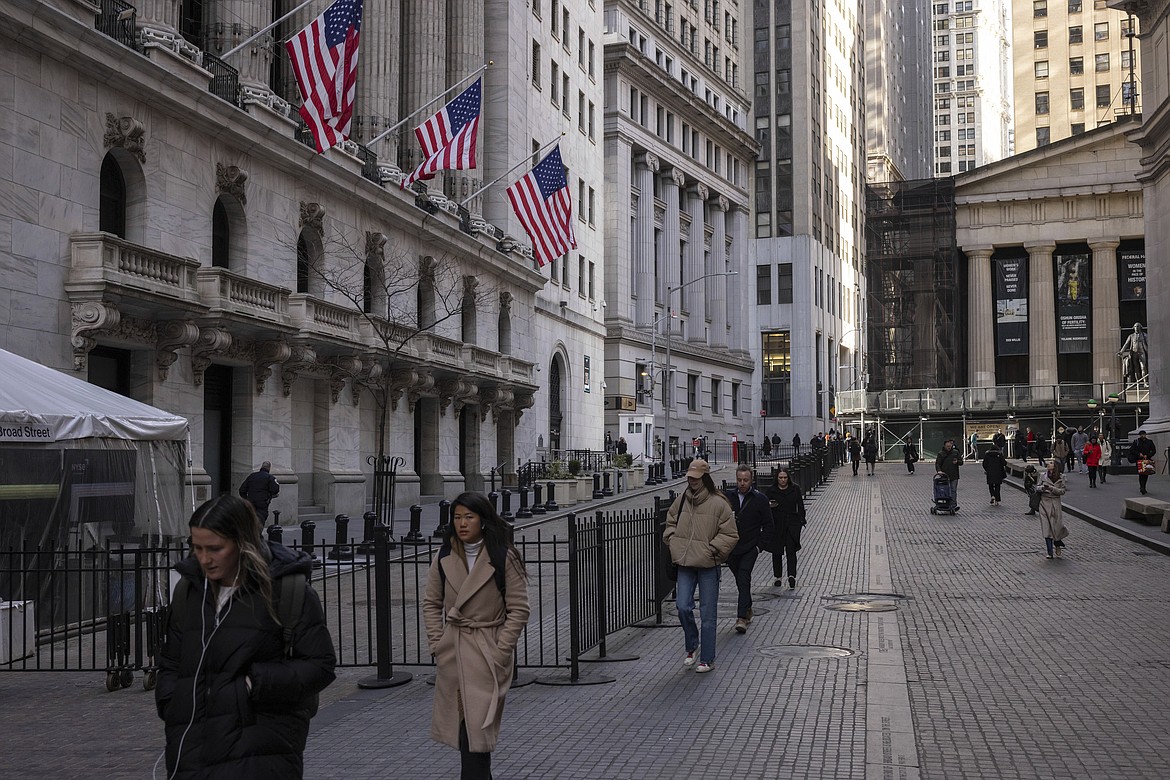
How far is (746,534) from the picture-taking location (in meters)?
13.3

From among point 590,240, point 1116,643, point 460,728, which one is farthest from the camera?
point 590,240

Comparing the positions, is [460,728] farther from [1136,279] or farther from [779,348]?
[779,348]

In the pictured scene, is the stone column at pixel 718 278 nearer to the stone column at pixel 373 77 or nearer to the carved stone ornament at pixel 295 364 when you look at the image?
the stone column at pixel 373 77

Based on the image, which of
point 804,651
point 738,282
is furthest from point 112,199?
point 738,282

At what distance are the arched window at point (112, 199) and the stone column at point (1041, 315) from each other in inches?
2738

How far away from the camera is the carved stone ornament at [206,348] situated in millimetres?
25016

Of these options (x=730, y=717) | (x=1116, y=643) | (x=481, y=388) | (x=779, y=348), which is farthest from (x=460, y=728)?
(x=779, y=348)

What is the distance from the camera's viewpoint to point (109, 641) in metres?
10.5

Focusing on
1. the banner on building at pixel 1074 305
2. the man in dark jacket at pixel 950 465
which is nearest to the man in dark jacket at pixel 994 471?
the man in dark jacket at pixel 950 465

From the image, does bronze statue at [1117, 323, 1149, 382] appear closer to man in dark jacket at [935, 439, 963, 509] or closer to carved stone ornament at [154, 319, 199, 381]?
man in dark jacket at [935, 439, 963, 509]

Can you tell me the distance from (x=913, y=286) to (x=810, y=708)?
8185 centimetres

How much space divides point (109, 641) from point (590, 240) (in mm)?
52786

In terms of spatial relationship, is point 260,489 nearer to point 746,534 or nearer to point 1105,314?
point 746,534

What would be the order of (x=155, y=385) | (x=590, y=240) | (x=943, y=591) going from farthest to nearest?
(x=590, y=240)
(x=155, y=385)
(x=943, y=591)
